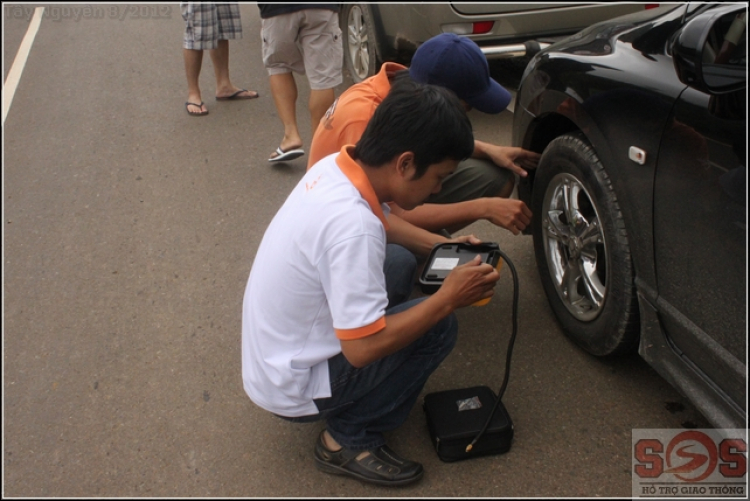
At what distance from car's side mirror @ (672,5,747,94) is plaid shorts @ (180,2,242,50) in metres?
4.42

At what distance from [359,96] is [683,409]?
1654 mm

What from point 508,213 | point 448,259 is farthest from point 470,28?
point 448,259

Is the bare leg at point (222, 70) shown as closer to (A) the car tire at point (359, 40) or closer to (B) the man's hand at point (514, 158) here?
(A) the car tire at point (359, 40)

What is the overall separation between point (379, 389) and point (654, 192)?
3.45ft

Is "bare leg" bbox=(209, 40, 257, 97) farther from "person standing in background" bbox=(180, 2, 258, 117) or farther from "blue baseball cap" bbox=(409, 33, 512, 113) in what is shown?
"blue baseball cap" bbox=(409, 33, 512, 113)

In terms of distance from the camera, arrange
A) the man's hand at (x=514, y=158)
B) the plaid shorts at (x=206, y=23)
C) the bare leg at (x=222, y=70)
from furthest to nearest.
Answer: the bare leg at (x=222, y=70), the plaid shorts at (x=206, y=23), the man's hand at (x=514, y=158)

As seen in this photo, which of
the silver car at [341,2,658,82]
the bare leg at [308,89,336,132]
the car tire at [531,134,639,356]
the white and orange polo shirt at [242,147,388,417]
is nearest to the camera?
the white and orange polo shirt at [242,147,388,417]

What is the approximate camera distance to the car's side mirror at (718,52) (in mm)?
1788

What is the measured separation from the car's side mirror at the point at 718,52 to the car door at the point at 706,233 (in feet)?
0.11

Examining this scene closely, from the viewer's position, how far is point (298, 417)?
7.52ft

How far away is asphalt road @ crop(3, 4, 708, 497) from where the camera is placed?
8.13 ft

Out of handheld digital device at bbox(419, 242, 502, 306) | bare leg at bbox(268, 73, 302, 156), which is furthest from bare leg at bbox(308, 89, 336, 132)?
handheld digital device at bbox(419, 242, 502, 306)

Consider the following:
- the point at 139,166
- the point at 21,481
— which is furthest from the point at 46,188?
the point at 21,481

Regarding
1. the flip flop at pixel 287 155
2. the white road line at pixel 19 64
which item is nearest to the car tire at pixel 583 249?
the flip flop at pixel 287 155
